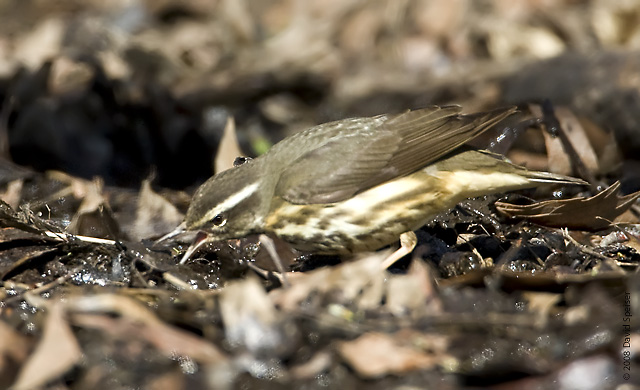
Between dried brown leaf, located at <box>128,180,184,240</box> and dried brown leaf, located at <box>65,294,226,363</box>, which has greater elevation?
dried brown leaf, located at <box>65,294,226,363</box>

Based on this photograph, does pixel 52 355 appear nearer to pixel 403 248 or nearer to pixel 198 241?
pixel 198 241

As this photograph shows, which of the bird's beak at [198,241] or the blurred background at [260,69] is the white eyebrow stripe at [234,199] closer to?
the bird's beak at [198,241]

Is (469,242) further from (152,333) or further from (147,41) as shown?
(147,41)

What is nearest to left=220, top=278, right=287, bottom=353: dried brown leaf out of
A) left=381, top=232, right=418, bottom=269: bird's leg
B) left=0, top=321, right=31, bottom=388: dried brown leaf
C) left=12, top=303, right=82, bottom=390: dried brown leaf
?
left=12, top=303, right=82, bottom=390: dried brown leaf

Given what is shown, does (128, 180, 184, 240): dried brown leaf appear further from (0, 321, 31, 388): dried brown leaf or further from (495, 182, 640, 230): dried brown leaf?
(495, 182, 640, 230): dried brown leaf

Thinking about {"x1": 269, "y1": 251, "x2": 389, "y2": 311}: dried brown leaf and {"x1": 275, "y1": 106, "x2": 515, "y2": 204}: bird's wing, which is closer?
{"x1": 269, "y1": 251, "x2": 389, "y2": 311}: dried brown leaf
